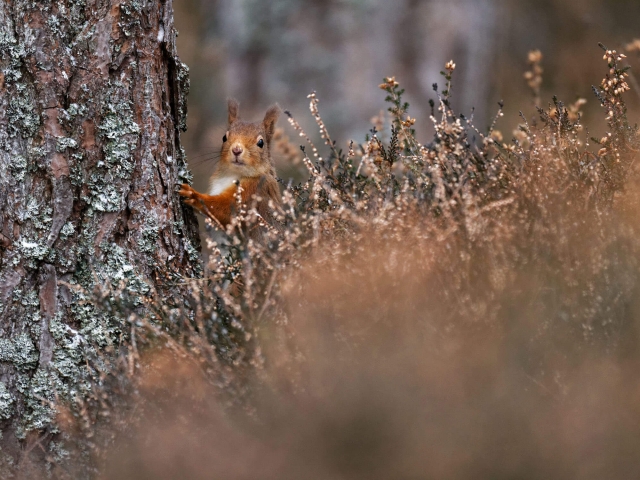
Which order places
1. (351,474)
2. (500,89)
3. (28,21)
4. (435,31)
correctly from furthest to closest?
(500,89), (435,31), (28,21), (351,474)

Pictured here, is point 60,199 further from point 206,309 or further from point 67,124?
point 206,309

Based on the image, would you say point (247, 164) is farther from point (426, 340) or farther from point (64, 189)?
point (426, 340)

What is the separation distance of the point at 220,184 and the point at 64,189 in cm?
111

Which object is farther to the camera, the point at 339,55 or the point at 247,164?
the point at 339,55

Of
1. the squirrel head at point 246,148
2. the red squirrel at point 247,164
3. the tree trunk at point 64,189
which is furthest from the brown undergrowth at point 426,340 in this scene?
the squirrel head at point 246,148

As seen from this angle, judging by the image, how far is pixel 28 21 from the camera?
2.66 metres

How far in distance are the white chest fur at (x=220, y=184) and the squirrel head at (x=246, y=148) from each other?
0.05 meters

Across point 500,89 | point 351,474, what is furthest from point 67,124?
point 500,89

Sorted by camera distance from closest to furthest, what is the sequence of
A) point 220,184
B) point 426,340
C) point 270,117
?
1. point 426,340
2. point 220,184
3. point 270,117

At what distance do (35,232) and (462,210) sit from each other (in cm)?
148

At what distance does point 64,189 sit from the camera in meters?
2.74

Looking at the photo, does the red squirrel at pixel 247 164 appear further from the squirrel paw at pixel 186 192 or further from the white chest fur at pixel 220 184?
the squirrel paw at pixel 186 192

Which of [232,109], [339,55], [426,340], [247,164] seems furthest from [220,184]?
[339,55]

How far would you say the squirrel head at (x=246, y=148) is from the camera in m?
3.78
